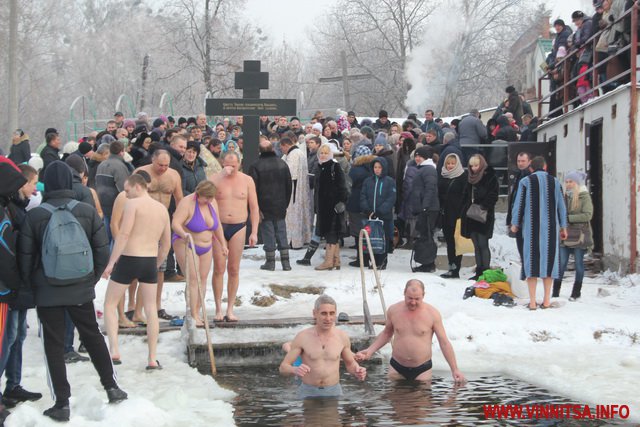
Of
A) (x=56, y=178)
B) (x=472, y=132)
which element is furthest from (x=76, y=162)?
(x=472, y=132)

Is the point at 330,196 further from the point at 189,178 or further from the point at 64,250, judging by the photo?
the point at 64,250

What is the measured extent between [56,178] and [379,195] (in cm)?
818

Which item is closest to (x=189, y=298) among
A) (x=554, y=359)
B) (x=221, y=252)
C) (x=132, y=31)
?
(x=221, y=252)

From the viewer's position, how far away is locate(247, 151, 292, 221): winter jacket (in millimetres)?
14391

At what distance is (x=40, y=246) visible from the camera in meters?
7.34

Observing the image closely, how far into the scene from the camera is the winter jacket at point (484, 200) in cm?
1409

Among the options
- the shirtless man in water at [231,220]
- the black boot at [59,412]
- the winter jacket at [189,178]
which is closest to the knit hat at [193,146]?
the winter jacket at [189,178]

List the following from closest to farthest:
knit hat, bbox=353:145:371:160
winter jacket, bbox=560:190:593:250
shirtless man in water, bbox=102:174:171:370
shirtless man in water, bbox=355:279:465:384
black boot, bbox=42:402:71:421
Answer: black boot, bbox=42:402:71:421 < shirtless man in water, bbox=355:279:465:384 < shirtless man in water, bbox=102:174:171:370 < winter jacket, bbox=560:190:593:250 < knit hat, bbox=353:145:371:160

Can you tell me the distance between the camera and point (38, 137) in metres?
61.6

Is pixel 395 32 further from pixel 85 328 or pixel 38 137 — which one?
pixel 85 328

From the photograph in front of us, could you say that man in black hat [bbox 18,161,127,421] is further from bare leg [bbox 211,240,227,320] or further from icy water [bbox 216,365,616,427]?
bare leg [bbox 211,240,227,320]

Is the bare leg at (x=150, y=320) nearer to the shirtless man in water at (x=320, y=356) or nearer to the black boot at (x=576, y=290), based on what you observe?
the shirtless man in water at (x=320, y=356)

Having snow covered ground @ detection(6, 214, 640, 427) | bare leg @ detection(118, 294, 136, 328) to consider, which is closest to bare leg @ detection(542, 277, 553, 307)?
snow covered ground @ detection(6, 214, 640, 427)

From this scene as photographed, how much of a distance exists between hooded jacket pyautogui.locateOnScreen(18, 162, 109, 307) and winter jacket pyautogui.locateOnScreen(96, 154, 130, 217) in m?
4.65
